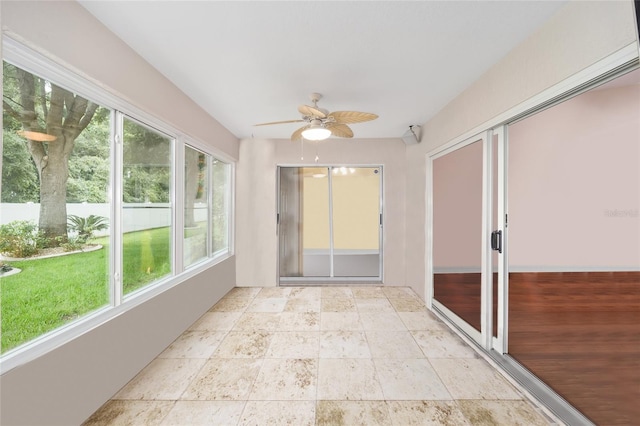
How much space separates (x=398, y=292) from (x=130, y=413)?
3.56 metres

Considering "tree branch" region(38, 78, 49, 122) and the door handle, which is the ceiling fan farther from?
the door handle

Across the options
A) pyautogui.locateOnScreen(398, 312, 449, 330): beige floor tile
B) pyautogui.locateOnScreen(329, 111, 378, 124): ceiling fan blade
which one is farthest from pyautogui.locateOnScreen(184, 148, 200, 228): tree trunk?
pyautogui.locateOnScreen(398, 312, 449, 330): beige floor tile

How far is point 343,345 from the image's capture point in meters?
2.56

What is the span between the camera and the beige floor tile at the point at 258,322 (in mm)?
→ 2920

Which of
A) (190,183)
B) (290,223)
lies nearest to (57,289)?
(190,183)

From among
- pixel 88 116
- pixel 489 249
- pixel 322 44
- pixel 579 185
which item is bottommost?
pixel 489 249

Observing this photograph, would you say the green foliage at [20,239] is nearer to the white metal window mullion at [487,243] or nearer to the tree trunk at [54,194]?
the tree trunk at [54,194]

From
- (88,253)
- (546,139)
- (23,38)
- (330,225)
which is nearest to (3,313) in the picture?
(88,253)

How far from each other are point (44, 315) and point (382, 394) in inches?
88.1

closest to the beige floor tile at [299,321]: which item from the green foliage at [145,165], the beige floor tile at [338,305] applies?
the beige floor tile at [338,305]

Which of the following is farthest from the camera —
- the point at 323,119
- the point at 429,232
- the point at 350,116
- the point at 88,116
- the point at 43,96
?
the point at 429,232

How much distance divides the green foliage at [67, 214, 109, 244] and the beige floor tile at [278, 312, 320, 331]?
6.47 ft

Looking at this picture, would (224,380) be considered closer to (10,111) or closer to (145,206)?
(145,206)

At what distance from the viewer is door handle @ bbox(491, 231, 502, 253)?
227 centimetres
